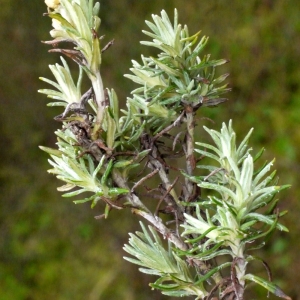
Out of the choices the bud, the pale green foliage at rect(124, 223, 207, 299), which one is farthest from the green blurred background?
the bud

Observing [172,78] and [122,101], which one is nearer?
[172,78]

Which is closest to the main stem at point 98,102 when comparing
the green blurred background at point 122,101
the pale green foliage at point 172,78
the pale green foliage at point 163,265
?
the pale green foliage at point 172,78

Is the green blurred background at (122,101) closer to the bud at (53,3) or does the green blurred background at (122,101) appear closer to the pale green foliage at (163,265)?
the pale green foliage at (163,265)

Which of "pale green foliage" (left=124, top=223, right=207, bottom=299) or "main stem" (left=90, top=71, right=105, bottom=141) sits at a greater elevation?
"main stem" (left=90, top=71, right=105, bottom=141)

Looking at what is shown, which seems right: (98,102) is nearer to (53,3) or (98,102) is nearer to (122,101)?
(53,3)

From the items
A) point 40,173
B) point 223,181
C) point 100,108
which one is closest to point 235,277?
point 223,181

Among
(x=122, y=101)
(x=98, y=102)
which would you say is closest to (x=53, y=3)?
(x=98, y=102)

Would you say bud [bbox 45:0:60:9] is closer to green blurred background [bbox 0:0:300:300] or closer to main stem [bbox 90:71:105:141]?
main stem [bbox 90:71:105:141]

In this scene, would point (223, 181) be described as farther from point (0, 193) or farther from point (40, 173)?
point (0, 193)
